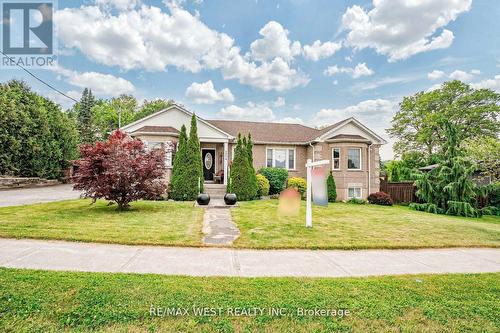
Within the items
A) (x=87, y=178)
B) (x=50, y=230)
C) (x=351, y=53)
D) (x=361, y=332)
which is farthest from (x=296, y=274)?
(x=351, y=53)

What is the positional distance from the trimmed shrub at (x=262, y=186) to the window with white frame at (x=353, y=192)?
5.91m

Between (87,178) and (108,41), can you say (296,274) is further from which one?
(108,41)

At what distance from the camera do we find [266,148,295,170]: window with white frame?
19594 mm

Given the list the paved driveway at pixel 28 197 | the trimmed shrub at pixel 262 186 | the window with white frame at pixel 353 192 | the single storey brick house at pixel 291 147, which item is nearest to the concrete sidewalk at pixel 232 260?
the paved driveway at pixel 28 197

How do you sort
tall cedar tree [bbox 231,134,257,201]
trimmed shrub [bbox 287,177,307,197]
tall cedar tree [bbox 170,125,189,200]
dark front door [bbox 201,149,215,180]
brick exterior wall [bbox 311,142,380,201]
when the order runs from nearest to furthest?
tall cedar tree [bbox 170,125,189,200] < tall cedar tree [bbox 231,134,257,201] < trimmed shrub [bbox 287,177,307,197] < brick exterior wall [bbox 311,142,380,201] < dark front door [bbox 201,149,215,180]

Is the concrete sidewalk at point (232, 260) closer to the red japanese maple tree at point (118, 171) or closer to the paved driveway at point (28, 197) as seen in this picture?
the red japanese maple tree at point (118, 171)

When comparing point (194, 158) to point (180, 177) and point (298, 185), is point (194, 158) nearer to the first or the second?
point (180, 177)

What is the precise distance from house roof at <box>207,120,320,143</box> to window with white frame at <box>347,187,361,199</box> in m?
4.53

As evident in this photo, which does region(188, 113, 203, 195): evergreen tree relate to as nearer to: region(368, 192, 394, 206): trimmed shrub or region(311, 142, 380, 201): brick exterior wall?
region(311, 142, 380, 201): brick exterior wall

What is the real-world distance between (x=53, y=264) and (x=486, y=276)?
7.20 metres

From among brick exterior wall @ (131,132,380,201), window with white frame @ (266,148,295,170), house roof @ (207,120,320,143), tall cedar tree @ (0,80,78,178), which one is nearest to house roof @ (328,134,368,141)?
brick exterior wall @ (131,132,380,201)

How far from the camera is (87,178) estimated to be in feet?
31.3

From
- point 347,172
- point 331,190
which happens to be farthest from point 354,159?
point 331,190

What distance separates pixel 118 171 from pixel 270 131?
45.9 ft
